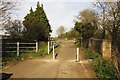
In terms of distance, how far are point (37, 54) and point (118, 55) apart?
11.3 meters

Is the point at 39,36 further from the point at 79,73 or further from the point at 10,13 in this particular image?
the point at 79,73

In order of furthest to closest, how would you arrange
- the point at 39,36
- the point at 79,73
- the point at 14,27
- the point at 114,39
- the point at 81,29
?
the point at 81,29
the point at 39,36
the point at 14,27
the point at 114,39
the point at 79,73

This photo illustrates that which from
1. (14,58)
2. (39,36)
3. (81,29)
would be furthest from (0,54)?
(81,29)

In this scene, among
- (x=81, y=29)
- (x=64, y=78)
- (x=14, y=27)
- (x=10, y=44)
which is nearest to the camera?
(x=64, y=78)

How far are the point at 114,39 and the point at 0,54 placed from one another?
360 inches

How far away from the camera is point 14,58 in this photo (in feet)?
69.9

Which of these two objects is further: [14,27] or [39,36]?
[39,36]

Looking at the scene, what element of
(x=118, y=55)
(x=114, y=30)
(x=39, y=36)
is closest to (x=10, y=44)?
(x=114, y=30)

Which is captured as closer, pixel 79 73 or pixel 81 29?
pixel 79 73

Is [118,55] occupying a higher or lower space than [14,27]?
lower

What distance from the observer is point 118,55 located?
1502 cm

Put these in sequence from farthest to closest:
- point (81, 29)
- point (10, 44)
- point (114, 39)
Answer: point (81, 29) < point (10, 44) < point (114, 39)

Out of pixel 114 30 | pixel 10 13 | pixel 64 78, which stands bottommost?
pixel 64 78

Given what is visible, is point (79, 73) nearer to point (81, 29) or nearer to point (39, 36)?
point (39, 36)
